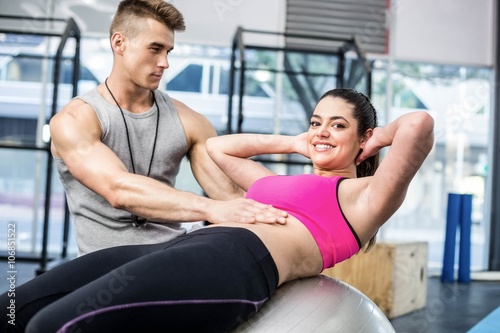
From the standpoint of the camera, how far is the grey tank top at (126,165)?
82.9 inches

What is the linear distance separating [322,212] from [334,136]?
32cm

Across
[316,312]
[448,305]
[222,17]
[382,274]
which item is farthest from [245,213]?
[222,17]

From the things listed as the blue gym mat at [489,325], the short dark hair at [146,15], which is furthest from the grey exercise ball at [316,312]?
the blue gym mat at [489,325]

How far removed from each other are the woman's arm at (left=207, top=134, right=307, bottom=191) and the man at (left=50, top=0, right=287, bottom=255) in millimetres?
143

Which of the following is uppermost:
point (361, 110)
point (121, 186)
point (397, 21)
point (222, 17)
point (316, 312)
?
point (397, 21)

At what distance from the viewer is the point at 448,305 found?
4.24m

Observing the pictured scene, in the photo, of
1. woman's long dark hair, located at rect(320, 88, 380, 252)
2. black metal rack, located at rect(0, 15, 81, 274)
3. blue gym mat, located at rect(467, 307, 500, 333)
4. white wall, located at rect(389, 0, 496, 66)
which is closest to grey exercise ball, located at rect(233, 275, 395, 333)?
woman's long dark hair, located at rect(320, 88, 380, 252)

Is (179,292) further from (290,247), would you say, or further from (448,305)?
(448,305)

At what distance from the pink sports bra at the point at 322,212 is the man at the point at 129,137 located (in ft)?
1.47

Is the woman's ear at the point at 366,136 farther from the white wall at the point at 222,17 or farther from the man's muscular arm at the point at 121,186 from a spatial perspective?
the white wall at the point at 222,17

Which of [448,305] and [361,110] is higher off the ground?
[361,110]

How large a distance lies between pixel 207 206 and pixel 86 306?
56 cm

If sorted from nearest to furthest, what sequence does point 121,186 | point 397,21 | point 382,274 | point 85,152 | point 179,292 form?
point 179,292
point 121,186
point 85,152
point 382,274
point 397,21

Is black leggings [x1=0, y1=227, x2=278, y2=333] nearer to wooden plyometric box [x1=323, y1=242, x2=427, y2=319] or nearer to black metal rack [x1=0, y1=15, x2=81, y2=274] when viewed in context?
wooden plyometric box [x1=323, y1=242, x2=427, y2=319]
